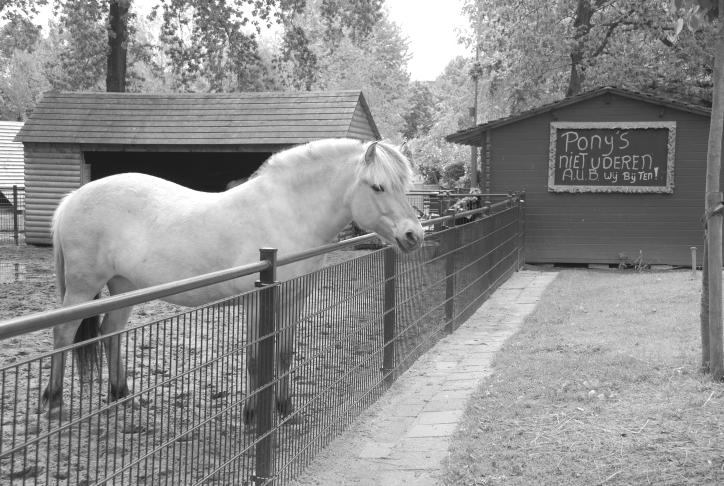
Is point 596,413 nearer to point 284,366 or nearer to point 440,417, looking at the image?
point 440,417

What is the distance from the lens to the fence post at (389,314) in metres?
6.76

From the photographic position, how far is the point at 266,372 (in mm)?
4262

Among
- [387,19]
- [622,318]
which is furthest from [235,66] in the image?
[387,19]

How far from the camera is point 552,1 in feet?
83.6

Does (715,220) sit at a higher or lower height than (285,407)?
higher

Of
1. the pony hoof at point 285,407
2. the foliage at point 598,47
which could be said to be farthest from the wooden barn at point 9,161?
the pony hoof at point 285,407

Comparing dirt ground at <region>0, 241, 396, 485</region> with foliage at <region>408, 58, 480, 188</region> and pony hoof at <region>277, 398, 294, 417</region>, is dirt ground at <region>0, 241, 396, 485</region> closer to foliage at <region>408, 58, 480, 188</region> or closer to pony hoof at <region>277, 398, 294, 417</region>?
pony hoof at <region>277, 398, 294, 417</region>

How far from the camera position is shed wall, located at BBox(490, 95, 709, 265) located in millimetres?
17109

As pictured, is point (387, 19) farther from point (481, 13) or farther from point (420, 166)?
point (481, 13)

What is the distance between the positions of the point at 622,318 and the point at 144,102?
50.3 ft

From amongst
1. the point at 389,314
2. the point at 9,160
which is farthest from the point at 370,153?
the point at 9,160

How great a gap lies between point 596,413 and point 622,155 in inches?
494

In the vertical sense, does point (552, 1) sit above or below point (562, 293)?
above

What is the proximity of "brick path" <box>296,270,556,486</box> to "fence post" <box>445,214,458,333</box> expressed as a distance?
18cm
